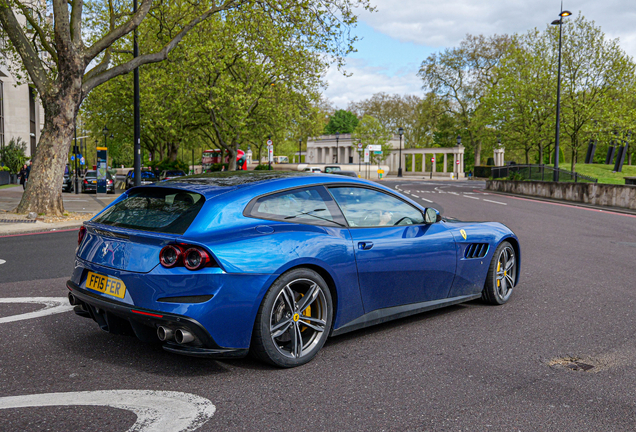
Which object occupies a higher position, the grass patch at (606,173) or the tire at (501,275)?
the grass patch at (606,173)

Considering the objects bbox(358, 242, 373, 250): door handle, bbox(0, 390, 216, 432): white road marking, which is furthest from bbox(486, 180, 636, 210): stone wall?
bbox(0, 390, 216, 432): white road marking

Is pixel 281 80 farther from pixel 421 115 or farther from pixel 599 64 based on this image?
pixel 421 115

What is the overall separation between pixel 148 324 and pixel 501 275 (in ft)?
12.7

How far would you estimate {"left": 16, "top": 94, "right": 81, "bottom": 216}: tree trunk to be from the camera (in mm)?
15453

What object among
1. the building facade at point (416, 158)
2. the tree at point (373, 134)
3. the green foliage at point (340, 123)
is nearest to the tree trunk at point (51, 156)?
the building facade at point (416, 158)

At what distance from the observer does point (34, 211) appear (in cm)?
1567

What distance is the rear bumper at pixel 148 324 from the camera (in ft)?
11.8

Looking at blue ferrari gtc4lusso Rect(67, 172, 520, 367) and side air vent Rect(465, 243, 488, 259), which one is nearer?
blue ferrari gtc4lusso Rect(67, 172, 520, 367)

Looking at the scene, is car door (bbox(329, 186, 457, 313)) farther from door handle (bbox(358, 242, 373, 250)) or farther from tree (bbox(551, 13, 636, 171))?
tree (bbox(551, 13, 636, 171))

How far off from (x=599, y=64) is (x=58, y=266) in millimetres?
36937

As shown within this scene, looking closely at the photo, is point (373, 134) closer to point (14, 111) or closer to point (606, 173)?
point (606, 173)

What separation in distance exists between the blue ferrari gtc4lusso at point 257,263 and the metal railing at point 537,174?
2645 cm

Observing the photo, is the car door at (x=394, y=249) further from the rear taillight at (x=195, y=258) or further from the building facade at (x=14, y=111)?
the building facade at (x=14, y=111)

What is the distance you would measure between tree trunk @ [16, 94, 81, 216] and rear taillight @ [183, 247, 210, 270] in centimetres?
1358
